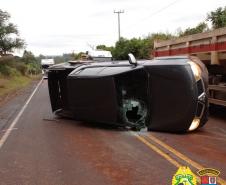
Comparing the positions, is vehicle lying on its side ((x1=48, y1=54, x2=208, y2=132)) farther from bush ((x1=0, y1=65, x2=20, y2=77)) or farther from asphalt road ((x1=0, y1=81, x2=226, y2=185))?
bush ((x1=0, y1=65, x2=20, y2=77))

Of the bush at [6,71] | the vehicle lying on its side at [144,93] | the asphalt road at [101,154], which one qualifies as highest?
the vehicle lying on its side at [144,93]

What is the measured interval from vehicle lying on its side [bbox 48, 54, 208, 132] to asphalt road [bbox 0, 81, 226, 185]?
12.7 inches

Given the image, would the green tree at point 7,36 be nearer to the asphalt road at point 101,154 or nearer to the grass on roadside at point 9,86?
the grass on roadside at point 9,86

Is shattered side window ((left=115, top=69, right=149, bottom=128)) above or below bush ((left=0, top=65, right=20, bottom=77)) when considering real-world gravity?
above

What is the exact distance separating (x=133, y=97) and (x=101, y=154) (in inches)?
132

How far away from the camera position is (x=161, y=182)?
5926 mm

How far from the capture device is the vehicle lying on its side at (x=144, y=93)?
9734mm

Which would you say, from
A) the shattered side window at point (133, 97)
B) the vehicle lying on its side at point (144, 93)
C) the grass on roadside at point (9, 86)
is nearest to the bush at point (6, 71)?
the grass on roadside at point (9, 86)

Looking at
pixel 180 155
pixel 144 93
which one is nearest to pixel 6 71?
pixel 144 93

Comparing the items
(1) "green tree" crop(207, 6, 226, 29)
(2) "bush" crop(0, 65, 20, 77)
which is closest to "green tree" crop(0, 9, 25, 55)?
(2) "bush" crop(0, 65, 20, 77)

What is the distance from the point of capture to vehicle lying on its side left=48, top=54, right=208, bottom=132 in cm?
973

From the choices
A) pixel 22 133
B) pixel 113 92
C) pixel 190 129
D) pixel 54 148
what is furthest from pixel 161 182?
pixel 22 133

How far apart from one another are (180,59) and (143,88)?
1198 mm

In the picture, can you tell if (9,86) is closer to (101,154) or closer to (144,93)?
(144,93)
